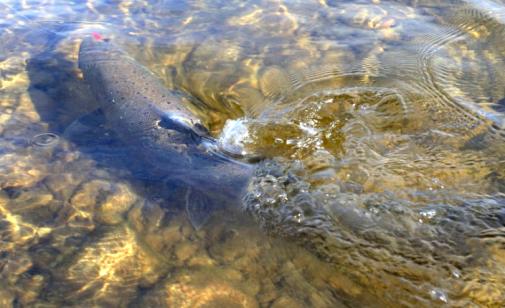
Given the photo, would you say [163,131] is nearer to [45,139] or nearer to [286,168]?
[45,139]

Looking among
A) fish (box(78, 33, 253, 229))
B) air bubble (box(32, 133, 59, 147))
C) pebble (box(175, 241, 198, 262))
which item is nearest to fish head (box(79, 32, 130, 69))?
fish (box(78, 33, 253, 229))

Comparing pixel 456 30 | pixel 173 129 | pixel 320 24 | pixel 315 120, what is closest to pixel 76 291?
pixel 173 129

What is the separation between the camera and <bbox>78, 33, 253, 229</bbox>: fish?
4211 millimetres

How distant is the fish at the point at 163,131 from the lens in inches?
166

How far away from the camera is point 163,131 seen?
16.3 feet

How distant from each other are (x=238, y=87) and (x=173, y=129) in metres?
1.26

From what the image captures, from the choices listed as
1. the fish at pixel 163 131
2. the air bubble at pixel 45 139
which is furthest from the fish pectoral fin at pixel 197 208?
the air bubble at pixel 45 139

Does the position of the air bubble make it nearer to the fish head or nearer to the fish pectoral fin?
the fish head

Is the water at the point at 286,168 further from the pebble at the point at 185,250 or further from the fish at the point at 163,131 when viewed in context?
the fish at the point at 163,131

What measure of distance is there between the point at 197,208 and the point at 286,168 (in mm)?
958

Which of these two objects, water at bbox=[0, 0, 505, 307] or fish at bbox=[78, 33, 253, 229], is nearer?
water at bbox=[0, 0, 505, 307]

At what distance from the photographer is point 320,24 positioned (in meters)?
6.93

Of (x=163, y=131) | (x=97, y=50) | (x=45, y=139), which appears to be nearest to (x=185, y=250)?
(x=163, y=131)

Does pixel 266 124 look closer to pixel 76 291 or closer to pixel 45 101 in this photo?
pixel 76 291
